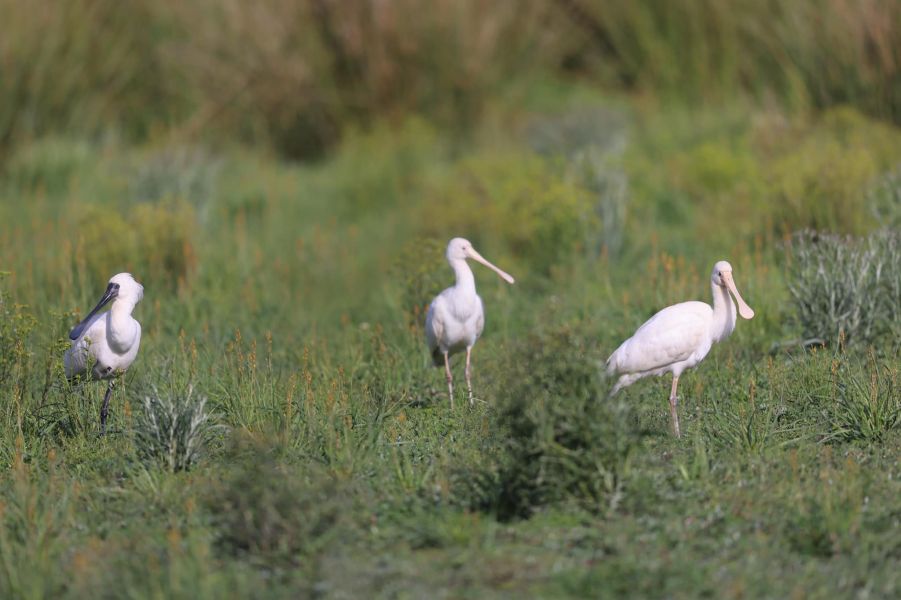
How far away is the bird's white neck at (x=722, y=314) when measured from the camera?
7301 millimetres

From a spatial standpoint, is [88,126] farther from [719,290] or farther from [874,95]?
[719,290]

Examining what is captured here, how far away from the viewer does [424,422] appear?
7.31 m

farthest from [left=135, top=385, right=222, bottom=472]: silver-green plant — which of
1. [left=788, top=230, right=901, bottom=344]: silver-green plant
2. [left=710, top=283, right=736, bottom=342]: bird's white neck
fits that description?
[left=788, top=230, right=901, bottom=344]: silver-green plant

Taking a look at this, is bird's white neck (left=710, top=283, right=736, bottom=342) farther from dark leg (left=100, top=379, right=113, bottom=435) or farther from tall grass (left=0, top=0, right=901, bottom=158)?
tall grass (left=0, top=0, right=901, bottom=158)

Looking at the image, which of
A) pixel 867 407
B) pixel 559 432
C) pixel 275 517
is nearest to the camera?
pixel 275 517

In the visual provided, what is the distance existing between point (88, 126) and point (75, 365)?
28.4ft

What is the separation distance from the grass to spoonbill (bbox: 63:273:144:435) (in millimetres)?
146

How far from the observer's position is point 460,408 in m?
7.50

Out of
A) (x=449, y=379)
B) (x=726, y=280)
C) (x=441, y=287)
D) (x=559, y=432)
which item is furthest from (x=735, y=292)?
(x=441, y=287)

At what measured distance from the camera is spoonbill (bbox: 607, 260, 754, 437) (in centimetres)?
698

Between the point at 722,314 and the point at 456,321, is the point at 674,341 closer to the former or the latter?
the point at 722,314

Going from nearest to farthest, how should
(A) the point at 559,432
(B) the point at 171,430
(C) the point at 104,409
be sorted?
(A) the point at 559,432 → (B) the point at 171,430 → (C) the point at 104,409

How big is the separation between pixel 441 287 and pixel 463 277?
973 millimetres

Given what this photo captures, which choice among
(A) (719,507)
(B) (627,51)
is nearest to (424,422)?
(A) (719,507)
